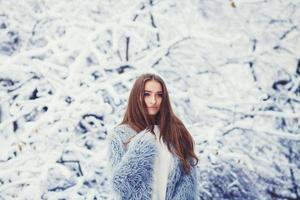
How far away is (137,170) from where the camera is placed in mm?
1741

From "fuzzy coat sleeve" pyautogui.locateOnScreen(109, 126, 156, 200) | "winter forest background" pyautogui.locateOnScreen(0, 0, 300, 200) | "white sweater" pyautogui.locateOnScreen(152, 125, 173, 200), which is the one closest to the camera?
"fuzzy coat sleeve" pyautogui.locateOnScreen(109, 126, 156, 200)

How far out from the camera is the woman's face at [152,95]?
1.87m

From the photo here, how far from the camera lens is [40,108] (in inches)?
118

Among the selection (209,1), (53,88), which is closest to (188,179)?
(53,88)

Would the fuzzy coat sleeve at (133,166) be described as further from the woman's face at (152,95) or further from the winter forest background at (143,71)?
the winter forest background at (143,71)

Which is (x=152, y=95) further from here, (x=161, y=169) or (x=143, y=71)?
(x=143, y=71)

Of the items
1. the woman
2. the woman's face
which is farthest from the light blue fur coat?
the woman's face

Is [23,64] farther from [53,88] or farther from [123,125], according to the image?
[123,125]

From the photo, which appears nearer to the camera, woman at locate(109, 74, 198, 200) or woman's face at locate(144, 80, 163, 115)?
woman at locate(109, 74, 198, 200)

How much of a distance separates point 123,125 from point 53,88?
4.35ft

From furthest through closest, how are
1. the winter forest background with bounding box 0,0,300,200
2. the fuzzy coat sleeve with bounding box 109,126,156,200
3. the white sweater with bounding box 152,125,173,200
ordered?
the winter forest background with bounding box 0,0,300,200 < the white sweater with bounding box 152,125,173,200 < the fuzzy coat sleeve with bounding box 109,126,156,200

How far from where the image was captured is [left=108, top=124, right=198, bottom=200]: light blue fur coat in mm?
1729

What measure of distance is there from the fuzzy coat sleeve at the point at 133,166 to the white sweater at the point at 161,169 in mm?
46

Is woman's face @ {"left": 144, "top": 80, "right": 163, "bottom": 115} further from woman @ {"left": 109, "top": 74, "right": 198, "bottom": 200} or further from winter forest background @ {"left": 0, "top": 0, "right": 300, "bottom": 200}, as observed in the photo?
winter forest background @ {"left": 0, "top": 0, "right": 300, "bottom": 200}
